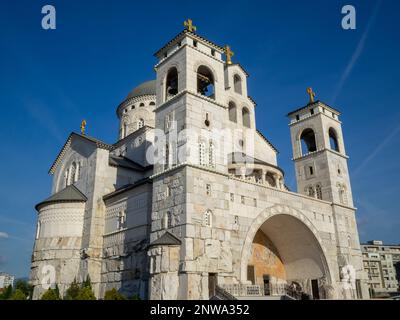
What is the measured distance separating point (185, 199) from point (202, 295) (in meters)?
4.71

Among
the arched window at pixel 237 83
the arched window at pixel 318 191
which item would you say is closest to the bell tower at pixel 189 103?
the arched window at pixel 237 83

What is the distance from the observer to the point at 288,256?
2842 centimetres

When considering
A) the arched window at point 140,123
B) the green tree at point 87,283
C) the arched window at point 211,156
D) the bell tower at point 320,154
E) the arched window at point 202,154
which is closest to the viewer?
the arched window at point 202,154

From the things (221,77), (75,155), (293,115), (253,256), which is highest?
(293,115)

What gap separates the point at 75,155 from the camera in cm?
3014

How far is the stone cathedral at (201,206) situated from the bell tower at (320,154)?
10 cm

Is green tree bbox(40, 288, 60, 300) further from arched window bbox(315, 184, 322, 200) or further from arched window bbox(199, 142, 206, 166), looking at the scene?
arched window bbox(315, 184, 322, 200)

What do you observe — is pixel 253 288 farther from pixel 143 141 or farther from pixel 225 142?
pixel 143 141

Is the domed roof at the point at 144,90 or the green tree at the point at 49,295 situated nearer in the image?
the green tree at the point at 49,295

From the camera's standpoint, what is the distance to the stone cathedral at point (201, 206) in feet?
62.7

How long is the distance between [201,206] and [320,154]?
15.7m

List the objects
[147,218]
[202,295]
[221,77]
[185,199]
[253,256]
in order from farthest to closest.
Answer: [253,256] → [221,77] → [147,218] → [185,199] → [202,295]

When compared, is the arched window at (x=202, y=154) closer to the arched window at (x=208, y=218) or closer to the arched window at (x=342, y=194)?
the arched window at (x=208, y=218)
